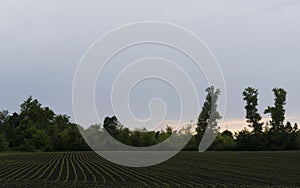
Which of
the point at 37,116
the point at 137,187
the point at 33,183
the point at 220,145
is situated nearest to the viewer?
the point at 137,187

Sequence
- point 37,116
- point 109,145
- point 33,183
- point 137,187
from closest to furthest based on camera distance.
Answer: point 137,187 < point 33,183 < point 109,145 < point 37,116

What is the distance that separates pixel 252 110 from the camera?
103875 mm

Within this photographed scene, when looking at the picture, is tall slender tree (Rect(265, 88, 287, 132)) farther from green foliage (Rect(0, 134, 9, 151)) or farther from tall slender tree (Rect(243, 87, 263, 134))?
green foliage (Rect(0, 134, 9, 151))

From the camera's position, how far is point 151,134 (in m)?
103

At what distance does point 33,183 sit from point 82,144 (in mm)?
91918

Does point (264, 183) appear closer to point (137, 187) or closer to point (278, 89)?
point (137, 187)

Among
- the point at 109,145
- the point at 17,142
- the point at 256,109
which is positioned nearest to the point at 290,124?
the point at 256,109

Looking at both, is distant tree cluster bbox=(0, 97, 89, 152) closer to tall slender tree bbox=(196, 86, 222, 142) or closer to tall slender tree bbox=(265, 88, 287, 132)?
tall slender tree bbox=(196, 86, 222, 142)

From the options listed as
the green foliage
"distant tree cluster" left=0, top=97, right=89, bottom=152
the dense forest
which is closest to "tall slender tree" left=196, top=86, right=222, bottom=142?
the dense forest

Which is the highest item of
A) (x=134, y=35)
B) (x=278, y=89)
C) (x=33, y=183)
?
(x=278, y=89)

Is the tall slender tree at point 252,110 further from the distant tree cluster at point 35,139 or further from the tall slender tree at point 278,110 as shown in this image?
the distant tree cluster at point 35,139

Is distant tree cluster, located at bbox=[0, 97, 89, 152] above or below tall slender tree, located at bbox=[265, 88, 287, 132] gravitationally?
below

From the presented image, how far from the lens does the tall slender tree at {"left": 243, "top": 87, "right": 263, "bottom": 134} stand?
101188 mm

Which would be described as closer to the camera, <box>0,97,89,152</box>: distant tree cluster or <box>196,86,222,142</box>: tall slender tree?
<box>196,86,222,142</box>: tall slender tree
